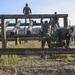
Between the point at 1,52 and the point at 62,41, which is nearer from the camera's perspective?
the point at 1,52

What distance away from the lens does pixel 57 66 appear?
983 cm

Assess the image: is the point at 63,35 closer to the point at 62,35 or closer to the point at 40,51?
the point at 62,35

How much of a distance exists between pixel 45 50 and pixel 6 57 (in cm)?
195

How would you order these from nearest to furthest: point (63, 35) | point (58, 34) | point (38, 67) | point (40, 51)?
point (40, 51)
point (38, 67)
point (63, 35)
point (58, 34)

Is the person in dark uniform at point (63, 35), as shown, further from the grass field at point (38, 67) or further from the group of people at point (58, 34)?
the grass field at point (38, 67)

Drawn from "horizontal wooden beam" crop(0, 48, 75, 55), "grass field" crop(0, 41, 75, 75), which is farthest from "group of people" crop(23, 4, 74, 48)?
"horizontal wooden beam" crop(0, 48, 75, 55)

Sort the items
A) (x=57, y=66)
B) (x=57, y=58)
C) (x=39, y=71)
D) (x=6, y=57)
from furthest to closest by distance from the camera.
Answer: (x=57, y=58) → (x=6, y=57) → (x=57, y=66) → (x=39, y=71)

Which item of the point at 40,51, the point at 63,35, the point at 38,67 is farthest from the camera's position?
the point at 63,35

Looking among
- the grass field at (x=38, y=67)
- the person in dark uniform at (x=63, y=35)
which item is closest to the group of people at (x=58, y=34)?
the person in dark uniform at (x=63, y=35)

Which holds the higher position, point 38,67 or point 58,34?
point 58,34

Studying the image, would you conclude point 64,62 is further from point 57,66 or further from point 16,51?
point 16,51

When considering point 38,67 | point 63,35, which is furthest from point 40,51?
point 63,35

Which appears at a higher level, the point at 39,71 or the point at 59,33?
the point at 59,33

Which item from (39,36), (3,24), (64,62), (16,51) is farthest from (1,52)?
(39,36)
